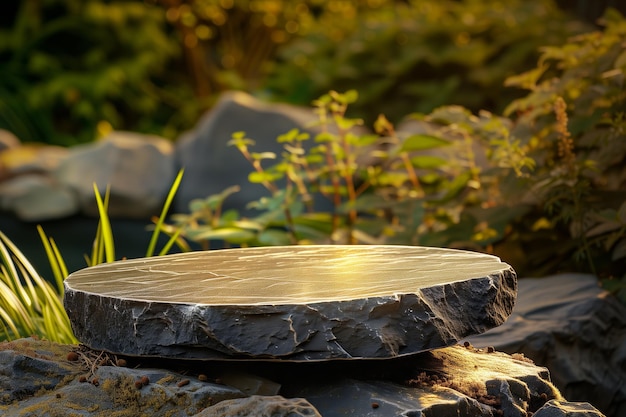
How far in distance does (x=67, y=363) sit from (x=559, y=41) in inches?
182

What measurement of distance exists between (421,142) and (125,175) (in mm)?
2630

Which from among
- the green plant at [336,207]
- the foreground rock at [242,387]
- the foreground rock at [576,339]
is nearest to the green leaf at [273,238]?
the green plant at [336,207]

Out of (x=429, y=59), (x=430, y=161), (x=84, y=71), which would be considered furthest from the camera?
(x=84, y=71)

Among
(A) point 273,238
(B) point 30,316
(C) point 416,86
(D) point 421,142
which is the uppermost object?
(D) point 421,142

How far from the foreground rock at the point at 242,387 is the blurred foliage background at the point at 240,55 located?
394 centimetres

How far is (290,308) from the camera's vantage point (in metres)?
1.64

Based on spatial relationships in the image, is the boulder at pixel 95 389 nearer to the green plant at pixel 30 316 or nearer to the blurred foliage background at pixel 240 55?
the green plant at pixel 30 316

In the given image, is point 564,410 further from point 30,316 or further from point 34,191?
point 34,191

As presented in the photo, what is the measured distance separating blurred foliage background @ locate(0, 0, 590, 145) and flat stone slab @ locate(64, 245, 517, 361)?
390cm

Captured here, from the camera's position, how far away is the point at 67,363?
1899mm

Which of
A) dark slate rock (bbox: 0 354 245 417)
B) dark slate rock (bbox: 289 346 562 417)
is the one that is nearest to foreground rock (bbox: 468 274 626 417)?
dark slate rock (bbox: 289 346 562 417)

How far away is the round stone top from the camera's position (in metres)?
1.76

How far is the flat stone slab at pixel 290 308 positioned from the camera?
1656mm

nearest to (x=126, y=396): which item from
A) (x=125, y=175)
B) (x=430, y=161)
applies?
(x=430, y=161)
